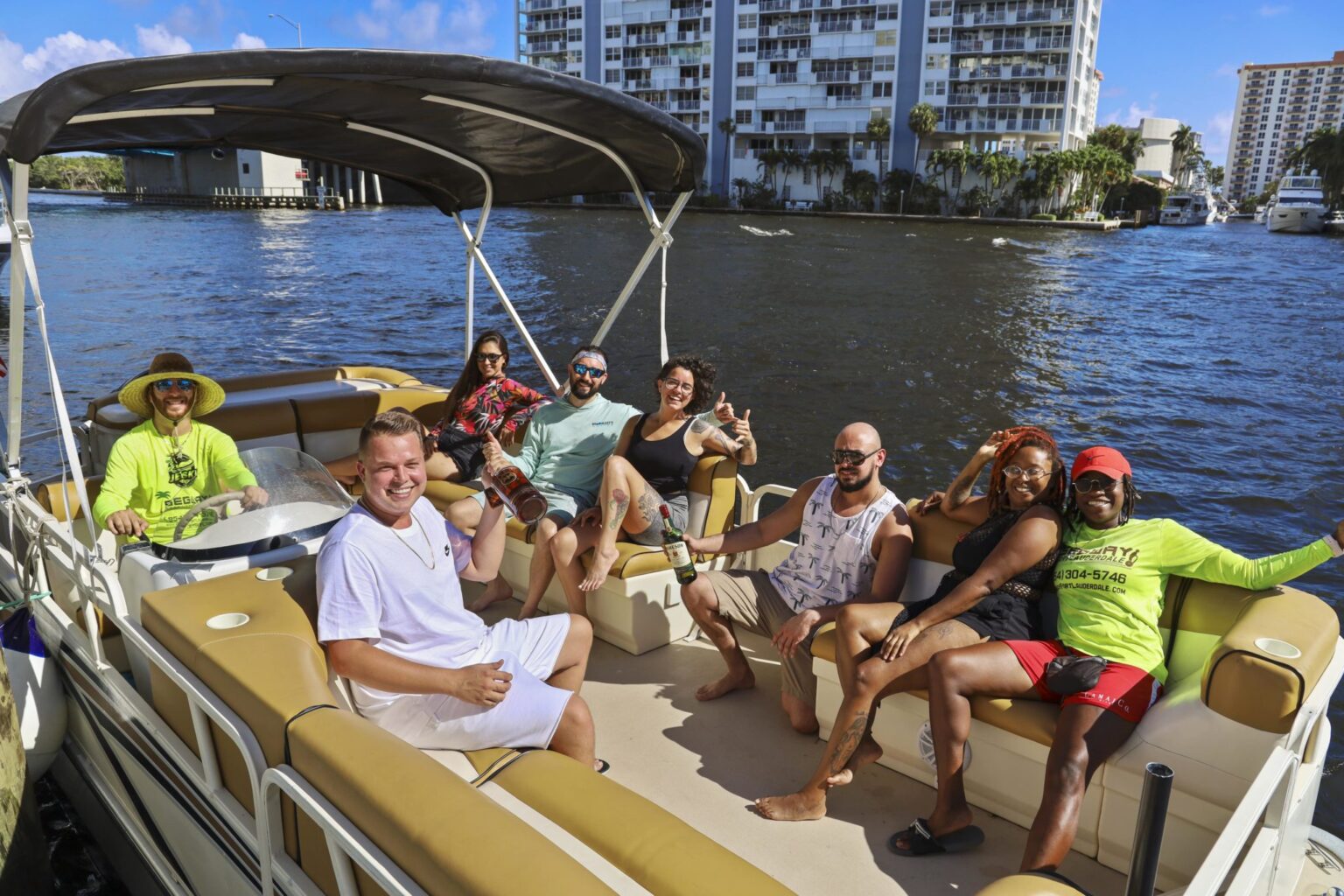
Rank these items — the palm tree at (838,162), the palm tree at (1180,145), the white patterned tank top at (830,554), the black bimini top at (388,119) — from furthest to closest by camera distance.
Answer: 1. the palm tree at (1180,145)
2. the palm tree at (838,162)
3. the white patterned tank top at (830,554)
4. the black bimini top at (388,119)

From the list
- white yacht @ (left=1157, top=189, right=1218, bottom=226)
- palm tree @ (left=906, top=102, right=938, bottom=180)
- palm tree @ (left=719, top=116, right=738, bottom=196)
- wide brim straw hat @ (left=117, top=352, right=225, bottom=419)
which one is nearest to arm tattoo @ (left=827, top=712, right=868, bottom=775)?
wide brim straw hat @ (left=117, top=352, right=225, bottom=419)

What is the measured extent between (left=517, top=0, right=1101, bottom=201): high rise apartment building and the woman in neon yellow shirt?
65.2 m

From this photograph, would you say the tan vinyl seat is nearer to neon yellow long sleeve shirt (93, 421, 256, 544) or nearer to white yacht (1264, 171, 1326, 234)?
neon yellow long sleeve shirt (93, 421, 256, 544)

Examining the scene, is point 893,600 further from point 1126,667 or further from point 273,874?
point 273,874

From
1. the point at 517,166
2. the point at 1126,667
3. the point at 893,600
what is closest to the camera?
the point at 1126,667

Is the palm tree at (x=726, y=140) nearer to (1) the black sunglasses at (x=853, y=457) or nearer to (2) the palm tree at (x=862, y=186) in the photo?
(2) the palm tree at (x=862, y=186)

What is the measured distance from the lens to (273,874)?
230 cm

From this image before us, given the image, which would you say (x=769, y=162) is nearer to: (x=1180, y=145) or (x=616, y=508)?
(x=616, y=508)

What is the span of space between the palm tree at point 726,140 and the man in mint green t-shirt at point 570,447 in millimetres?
65812

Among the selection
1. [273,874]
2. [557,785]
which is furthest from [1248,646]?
[273,874]

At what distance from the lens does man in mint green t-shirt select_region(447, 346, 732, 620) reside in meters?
4.54

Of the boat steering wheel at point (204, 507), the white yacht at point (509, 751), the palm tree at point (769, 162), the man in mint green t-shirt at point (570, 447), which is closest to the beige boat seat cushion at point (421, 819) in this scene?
the white yacht at point (509, 751)

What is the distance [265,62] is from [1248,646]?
11.7 ft

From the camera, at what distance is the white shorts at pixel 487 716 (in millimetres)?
2578
